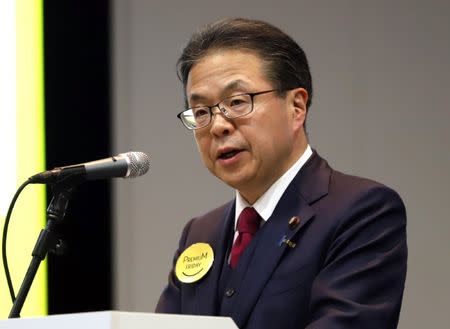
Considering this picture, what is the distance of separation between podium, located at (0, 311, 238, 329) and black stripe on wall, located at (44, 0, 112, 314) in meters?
2.32

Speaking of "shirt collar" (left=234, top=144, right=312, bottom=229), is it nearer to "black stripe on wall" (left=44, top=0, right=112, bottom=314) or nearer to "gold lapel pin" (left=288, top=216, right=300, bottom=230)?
"gold lapel pin" (left=288, top=216, right=300, bottom=230)

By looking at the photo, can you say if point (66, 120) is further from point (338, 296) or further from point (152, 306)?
point (338, 296)

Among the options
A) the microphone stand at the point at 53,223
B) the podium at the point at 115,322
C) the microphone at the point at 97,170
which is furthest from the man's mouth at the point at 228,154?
the podium at the point at 115,322

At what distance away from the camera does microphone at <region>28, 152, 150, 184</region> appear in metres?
2.10

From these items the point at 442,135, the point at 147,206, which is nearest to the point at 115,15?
the point at 147,206

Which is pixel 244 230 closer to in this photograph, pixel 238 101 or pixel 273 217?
pixel 273 217

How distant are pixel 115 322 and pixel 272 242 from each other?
36.8 inches

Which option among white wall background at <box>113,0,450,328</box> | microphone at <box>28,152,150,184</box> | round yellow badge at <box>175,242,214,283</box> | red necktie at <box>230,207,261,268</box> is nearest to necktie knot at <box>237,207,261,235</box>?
red necktie at <box>230,207,261,268</box>

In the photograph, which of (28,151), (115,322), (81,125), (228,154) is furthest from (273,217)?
(81,125)

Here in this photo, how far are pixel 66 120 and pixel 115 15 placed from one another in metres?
0.54

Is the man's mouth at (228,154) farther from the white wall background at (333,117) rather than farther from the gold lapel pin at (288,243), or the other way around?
the white wall background at (333,117)

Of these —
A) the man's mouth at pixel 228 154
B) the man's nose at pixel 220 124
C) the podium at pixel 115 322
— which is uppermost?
the man's nose at pixel 220 124

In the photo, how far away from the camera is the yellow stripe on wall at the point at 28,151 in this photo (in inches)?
147

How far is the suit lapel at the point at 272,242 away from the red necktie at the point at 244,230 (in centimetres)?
7
